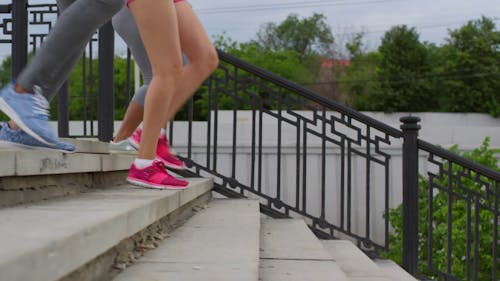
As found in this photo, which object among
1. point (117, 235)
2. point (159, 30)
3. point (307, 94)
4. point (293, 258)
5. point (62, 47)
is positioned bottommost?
point (293, 258)

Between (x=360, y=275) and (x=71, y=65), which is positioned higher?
(x=71, y=65)

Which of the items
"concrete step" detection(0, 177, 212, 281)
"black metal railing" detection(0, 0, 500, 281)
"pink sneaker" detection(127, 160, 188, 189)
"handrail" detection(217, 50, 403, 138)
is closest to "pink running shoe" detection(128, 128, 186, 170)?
"pink sneaker" detection(127, 160, 188, 189)

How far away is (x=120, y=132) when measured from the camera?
3.19 metres

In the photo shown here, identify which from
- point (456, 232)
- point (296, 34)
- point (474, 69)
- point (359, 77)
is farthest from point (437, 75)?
point (456, 232)

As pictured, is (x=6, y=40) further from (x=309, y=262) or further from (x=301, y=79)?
(x=301, y=79)

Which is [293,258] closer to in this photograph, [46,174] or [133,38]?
[46,174]

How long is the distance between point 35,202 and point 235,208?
5.66ft

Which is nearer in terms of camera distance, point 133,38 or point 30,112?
point 30,112

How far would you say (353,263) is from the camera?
9.95 ft

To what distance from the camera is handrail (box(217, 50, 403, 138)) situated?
403 cm

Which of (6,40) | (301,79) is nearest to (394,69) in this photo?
(301,79)

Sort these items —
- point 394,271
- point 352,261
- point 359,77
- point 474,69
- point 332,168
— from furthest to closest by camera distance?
point 359,77 < point 474,69 < point 332,168 < point 394,271 < point 352,261

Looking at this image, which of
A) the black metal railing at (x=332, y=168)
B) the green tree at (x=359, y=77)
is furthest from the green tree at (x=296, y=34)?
the black metal railing at (x=332, y=168)

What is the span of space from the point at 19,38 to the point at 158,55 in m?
0.84
